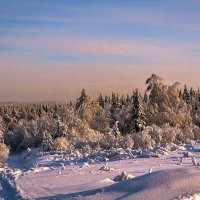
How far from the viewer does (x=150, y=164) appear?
14234mm

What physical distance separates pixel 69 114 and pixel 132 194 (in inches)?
1147

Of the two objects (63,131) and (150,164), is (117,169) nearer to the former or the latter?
(150,164)

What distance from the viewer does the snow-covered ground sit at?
8.47 meters

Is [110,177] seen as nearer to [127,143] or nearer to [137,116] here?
[127,143]

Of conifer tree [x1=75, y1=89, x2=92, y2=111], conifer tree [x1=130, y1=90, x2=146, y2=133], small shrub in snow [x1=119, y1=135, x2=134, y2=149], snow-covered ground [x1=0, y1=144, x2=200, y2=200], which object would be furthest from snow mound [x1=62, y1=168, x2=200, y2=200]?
conifer tree [x1=75, y1=89, x2=92, y2=111]

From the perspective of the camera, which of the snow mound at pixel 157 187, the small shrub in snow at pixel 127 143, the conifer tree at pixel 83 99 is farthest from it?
the conifer tree at pixel 83 99

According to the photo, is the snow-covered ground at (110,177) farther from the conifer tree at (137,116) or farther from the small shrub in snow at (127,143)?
the conifer tree at (137,116)

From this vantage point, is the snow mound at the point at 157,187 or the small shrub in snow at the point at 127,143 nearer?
the snow mound at the point at 157,187

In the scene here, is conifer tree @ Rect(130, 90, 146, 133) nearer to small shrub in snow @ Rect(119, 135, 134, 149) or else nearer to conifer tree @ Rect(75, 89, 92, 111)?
conifer tree @ Rect(75, 89, 92, 111)

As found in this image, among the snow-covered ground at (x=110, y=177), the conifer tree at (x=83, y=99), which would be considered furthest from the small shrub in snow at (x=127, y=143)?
the conifer tree at (x=83, y=99)

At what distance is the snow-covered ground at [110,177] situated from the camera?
8469 millimetres

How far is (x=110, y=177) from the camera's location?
39.3 ft

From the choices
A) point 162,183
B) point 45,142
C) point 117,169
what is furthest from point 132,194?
point 45,142

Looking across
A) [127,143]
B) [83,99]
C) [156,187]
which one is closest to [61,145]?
[127,143]
